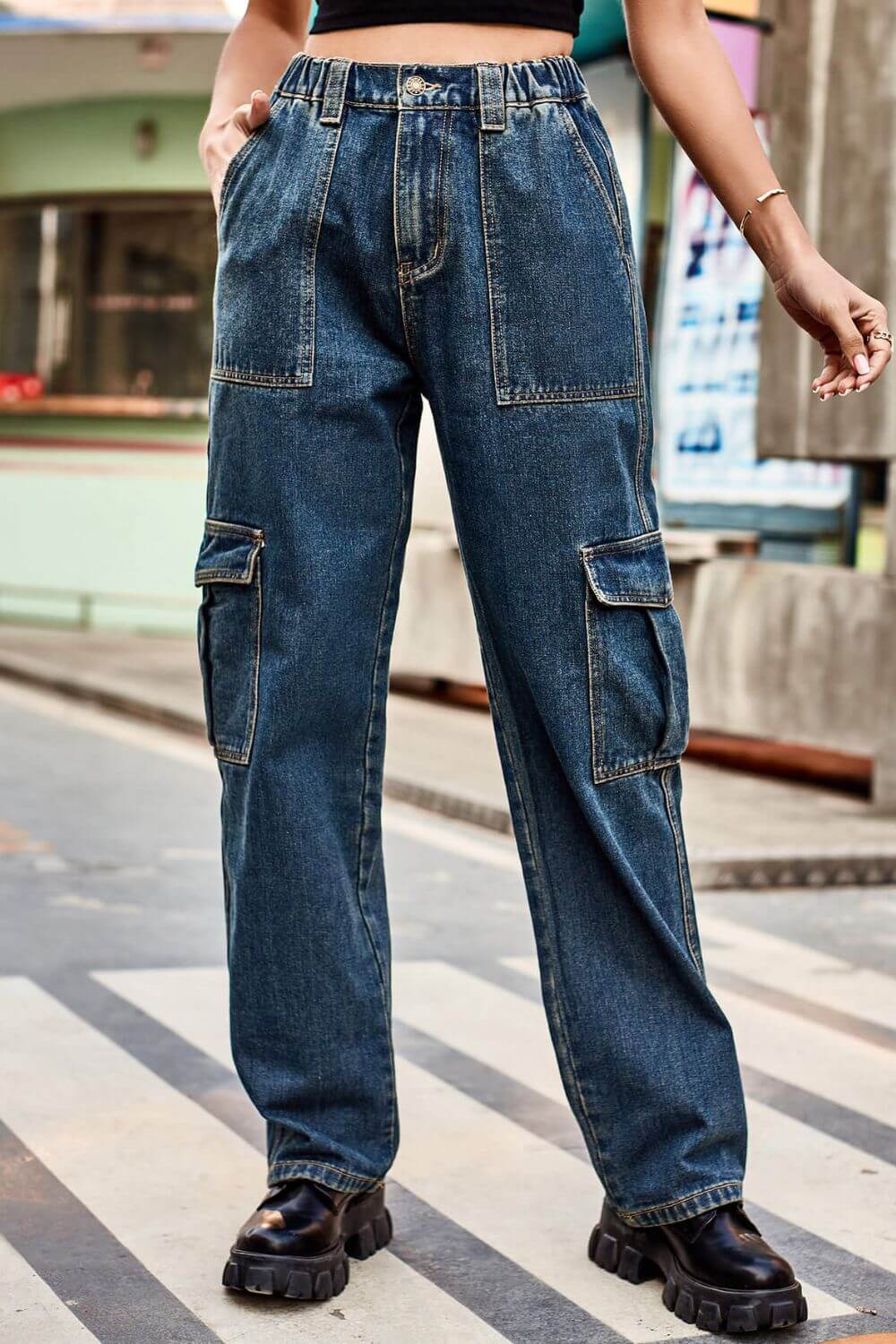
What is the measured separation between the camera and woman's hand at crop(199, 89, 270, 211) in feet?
7.80

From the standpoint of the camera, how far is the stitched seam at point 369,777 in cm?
244

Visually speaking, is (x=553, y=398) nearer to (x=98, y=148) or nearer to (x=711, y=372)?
(x=711, y=372)

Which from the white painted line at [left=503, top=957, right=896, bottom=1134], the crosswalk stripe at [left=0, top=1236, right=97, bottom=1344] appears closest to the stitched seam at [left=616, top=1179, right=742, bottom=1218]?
the crosswalk stripe at [left=0, top=1236, right=97, bottom=1344]

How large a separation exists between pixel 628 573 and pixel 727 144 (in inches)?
19.6

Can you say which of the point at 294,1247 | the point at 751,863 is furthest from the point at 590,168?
the point at 751,863

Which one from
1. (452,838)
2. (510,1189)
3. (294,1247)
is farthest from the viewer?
(452,838)

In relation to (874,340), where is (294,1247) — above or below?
below

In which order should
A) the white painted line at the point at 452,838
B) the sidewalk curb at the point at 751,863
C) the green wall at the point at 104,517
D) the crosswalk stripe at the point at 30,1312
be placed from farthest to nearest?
the green wall at the point at 104,517 < the white painted line at the point at 452,838 < the sidewalk curb at the point at 751,863 < the crosswalk stripe at the point at 30,1312

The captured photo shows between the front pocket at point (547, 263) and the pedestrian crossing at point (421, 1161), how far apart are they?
1.04m

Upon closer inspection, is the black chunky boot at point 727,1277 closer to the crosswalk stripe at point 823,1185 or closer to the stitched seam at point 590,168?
the crosswalk stripe at point 823,1185

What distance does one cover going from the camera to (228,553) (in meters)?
2.42

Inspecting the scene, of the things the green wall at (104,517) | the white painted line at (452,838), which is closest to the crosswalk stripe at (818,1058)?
the white painted line at (452,838)

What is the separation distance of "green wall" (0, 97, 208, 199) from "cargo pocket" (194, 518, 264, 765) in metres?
12.0

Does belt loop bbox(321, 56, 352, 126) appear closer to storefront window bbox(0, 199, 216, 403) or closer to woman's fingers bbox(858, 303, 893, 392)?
woman's fingers bbox(858, 303, 893, 392)
